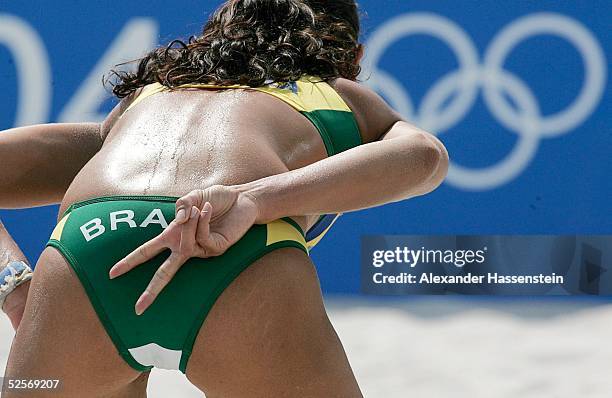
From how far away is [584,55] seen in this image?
4539mm

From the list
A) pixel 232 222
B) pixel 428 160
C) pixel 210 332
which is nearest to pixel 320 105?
pixel 428 160

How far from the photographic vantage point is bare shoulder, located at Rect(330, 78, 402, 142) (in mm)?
1886

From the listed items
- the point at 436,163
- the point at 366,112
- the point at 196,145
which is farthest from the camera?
the point at 366,112

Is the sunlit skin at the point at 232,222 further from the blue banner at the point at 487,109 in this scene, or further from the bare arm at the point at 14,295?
the blue banner at the point at 487,109

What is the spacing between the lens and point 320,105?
5.91 ft

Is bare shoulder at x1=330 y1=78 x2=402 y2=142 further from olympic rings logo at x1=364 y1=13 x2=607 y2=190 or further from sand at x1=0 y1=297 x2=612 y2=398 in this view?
olympic rings logo at x1=364 y1=13 x2=607 y2=190

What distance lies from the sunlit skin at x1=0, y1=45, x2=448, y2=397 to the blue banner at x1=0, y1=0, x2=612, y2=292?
2.82 meters

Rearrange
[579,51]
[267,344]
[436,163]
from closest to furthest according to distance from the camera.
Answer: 1. [267,344]
2. [436,163]
3. [579,51]

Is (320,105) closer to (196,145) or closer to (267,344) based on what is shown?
(196,145)

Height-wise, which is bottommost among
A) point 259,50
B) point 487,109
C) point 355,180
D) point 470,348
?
point 470,348

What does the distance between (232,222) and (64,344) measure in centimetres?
32

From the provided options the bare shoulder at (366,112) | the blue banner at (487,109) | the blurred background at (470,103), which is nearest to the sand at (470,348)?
the blurred background at (470,103)

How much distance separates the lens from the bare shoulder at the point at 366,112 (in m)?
1.89

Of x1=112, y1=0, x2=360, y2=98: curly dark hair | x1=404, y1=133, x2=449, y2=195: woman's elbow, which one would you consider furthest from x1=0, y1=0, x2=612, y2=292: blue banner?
x1=404, y1=133, x2=449, y2=195: woman's elbow
